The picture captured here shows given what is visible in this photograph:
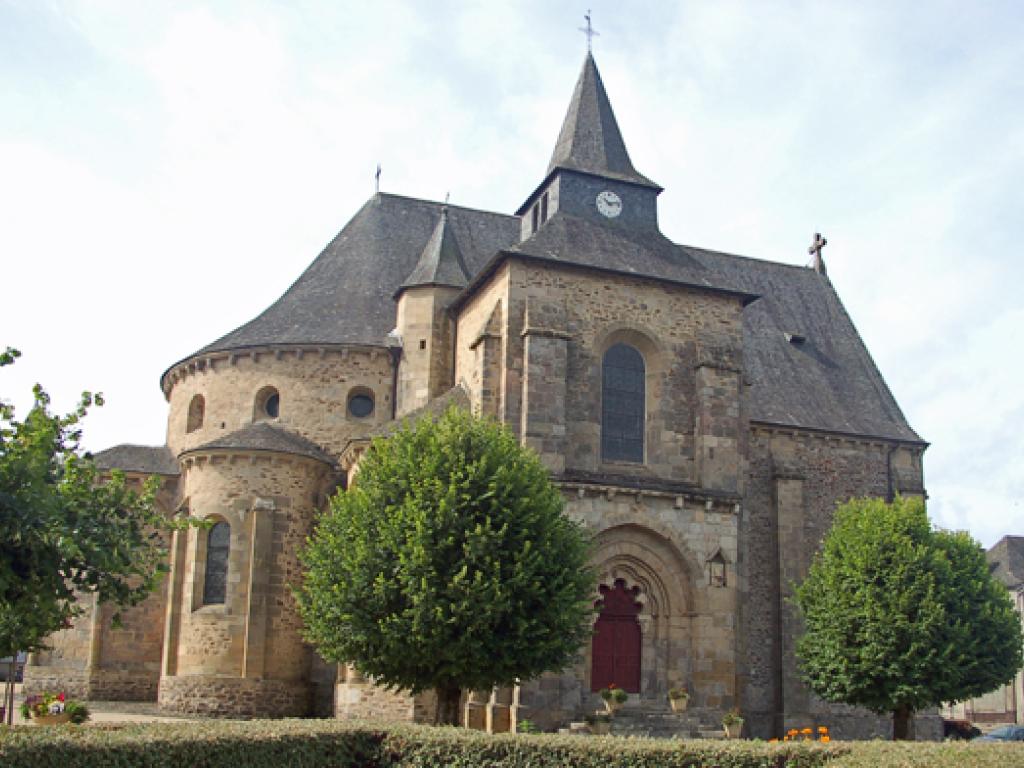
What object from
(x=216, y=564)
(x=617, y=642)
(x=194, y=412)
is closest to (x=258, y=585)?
(x=216, y=564)

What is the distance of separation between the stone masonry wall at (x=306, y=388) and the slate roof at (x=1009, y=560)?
3811 centimetres

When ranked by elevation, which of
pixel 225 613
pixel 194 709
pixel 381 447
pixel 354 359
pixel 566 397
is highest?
pixel 354 359

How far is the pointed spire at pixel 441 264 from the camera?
3078cm

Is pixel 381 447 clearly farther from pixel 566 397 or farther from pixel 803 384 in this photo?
pixel 803 384

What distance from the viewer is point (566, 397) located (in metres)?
25.7

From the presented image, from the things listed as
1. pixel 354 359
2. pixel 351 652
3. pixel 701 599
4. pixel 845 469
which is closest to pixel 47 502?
pixel 351 652

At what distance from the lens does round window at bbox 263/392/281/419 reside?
101 ft

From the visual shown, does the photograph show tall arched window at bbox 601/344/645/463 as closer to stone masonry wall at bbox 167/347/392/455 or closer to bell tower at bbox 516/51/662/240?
bell tower at bbox 516/51/662/240

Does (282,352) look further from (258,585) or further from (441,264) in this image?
(258,585)

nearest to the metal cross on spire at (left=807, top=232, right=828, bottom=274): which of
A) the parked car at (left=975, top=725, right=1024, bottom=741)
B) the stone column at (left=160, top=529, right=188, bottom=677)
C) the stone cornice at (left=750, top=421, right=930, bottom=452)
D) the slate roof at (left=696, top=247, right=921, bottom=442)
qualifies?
the slate roof at (left=696, top=247, right=921, bottom=442)

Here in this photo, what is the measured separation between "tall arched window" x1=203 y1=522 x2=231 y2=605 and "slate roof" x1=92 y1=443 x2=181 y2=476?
465 cm

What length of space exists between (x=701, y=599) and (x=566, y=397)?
18.5ft

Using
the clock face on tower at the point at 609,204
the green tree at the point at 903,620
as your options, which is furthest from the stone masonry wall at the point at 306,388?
the green tree at the point at 903,620

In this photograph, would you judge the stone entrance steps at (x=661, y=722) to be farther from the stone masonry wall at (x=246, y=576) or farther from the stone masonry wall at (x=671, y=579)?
the stone masonry wall at (x=246, y=576)
